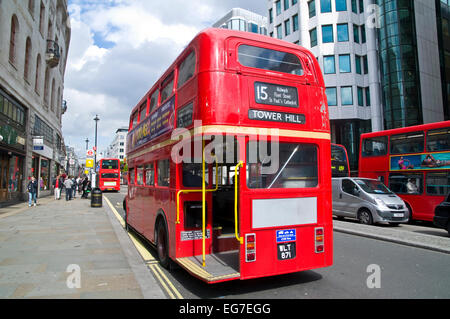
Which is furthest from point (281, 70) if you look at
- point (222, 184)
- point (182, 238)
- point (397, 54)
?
point (397, 54)

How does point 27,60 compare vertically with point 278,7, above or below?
below

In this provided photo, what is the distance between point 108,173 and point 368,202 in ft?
92.7

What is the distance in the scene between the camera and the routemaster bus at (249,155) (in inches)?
174

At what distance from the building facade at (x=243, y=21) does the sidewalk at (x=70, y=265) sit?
52.0 meters

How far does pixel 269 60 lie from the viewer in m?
5.00

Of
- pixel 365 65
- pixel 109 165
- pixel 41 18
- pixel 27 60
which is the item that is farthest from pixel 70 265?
pixel 365 65

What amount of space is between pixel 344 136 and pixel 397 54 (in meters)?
9.04

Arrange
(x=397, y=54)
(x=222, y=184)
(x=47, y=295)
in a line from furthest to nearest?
1. (x=397, y=54)
2. (x=222, y=184)
3. (x=47, y=295)

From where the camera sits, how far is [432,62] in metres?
30.3

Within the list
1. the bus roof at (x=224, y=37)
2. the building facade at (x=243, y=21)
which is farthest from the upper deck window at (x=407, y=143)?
the building facade at (x=243, y=21)

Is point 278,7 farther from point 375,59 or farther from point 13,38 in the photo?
point 13,38

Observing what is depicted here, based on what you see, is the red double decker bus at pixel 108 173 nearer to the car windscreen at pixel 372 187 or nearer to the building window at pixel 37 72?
the building window at pixel 37 72

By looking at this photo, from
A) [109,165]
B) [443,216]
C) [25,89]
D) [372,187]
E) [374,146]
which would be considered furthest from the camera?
[109,165]
